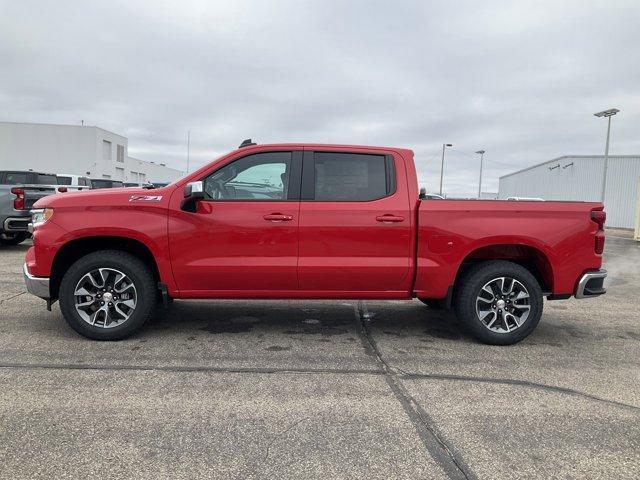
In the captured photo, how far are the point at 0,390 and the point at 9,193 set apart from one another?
8.70 meters

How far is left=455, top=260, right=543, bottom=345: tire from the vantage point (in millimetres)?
5035

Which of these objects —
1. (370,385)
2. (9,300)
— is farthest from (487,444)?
(9,300)

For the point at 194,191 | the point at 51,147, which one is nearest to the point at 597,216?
the point at 194,191

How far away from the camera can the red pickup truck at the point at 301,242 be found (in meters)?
4.83

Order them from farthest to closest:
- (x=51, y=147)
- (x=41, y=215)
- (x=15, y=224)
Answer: (x=51, y=147) < (x=15, y=224) < (x=41, y=215)

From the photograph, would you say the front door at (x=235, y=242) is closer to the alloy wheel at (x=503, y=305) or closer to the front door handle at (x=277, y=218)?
the front door handle at (x=277, y=218)

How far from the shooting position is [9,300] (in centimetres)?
657

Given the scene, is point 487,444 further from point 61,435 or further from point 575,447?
point 61,435

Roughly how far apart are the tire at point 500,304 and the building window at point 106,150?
54257 millimetres

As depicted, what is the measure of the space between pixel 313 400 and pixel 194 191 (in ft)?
7.01

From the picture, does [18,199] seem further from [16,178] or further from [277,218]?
[277,218]

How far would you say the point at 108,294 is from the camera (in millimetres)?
4867

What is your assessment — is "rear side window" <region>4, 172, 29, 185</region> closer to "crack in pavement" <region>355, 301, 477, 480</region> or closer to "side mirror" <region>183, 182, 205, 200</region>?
"side mirror" <region>183, 182, 205, 200</region>

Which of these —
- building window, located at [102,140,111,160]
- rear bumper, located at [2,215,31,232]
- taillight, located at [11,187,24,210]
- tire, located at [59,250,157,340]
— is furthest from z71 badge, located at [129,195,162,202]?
building window, located at [102,140,111,160]
